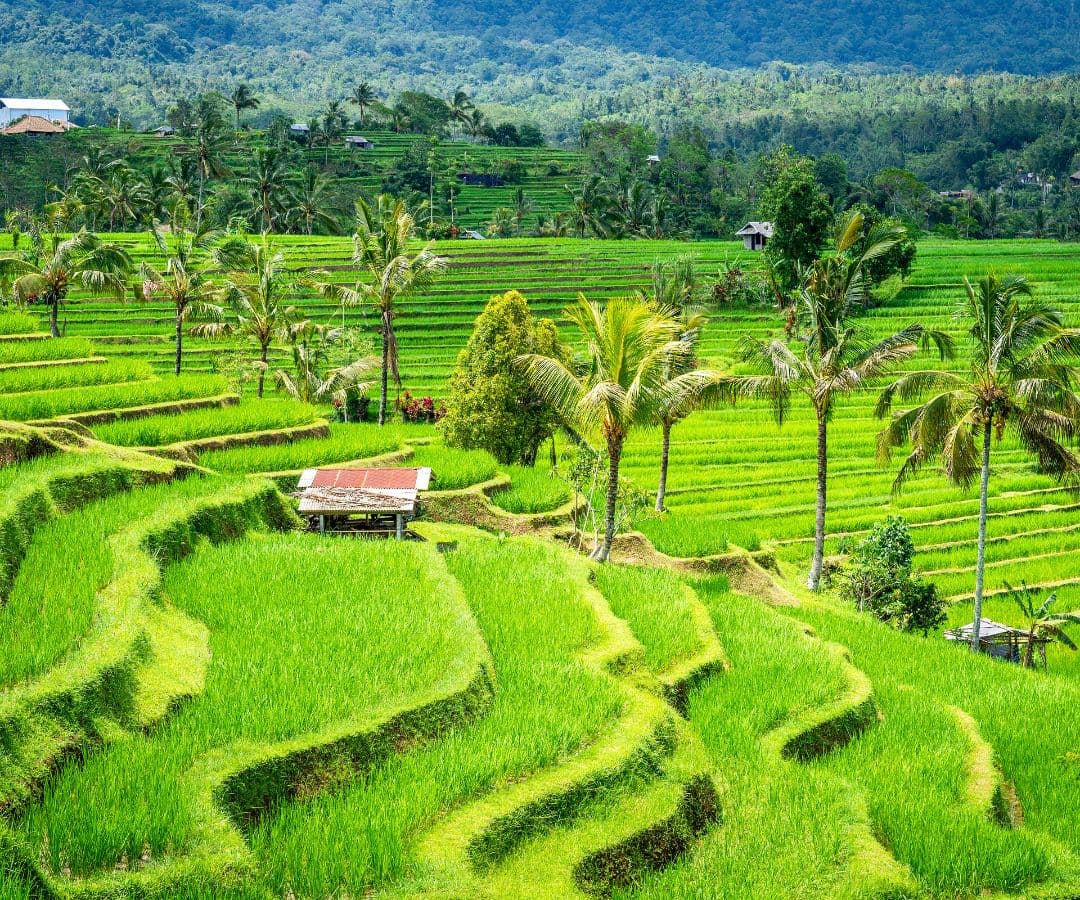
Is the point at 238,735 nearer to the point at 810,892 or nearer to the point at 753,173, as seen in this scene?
the point at 810,892

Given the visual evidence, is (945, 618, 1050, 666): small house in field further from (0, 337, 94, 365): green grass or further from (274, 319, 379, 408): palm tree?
(274, 319, 379, 408): palm tree

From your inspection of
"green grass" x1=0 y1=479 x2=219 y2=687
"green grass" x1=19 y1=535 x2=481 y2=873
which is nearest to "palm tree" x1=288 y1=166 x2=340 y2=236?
"green grass" x1=0 y1=479 x2=219 y2=687

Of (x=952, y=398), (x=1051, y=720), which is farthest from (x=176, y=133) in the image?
(x=1051, y=720)

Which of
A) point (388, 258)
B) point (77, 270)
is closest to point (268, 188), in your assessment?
point (388, 258)

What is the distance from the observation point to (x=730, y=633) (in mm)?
11586

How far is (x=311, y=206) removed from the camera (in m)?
60.2

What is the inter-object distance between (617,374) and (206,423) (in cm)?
672

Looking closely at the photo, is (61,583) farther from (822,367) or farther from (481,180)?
(481,180)

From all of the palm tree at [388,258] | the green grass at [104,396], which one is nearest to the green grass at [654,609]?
the green grass at [104,396]

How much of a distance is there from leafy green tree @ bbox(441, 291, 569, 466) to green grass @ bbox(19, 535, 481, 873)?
864cm

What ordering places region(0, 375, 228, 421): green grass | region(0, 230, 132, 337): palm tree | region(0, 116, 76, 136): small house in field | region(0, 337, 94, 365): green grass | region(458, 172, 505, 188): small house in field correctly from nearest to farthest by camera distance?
region(0, 375, 228, 421): green grass, region(0, 337, 94, 365): green grass, region(0, 230, 132, 337): palm tree, region(458, 172, 505, 188): small house in field, region(0, 116, 76, 136): small house in field

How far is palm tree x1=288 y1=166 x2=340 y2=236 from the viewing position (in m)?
60.1

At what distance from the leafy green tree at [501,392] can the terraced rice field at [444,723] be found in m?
5.23

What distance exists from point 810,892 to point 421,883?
2355 mm
